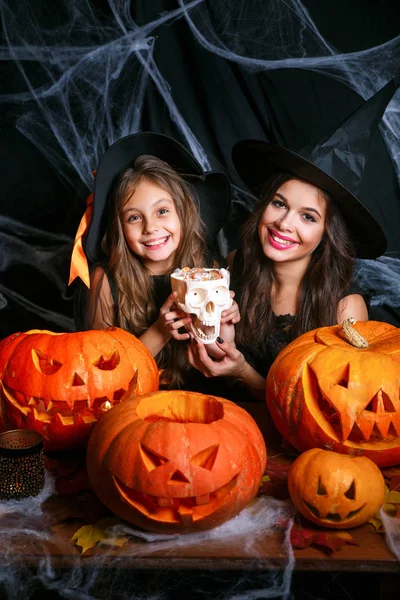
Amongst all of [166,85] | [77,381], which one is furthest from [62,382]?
[166,85]

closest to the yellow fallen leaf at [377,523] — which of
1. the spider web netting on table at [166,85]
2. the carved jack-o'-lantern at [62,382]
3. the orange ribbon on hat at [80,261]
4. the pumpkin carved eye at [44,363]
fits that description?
the carved jack-o'-lantern at [62,382]

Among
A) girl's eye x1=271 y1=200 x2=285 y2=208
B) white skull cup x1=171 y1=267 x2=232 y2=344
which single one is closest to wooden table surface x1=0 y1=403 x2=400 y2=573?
white skull cup x1=171 y1=267 x2=232 y2=344

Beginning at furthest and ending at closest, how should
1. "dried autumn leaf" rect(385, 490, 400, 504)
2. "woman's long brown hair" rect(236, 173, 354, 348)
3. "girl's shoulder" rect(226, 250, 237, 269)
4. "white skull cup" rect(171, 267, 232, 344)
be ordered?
"girl's shoulder" rect(226, 250, 237, 269) < "woman's long brown hair" rect(236, 173, 354, 348) < "white skull cup" rect(171, 267, 232, 344) < "dried autumn leaf" rect(385, 490, 400, 504)

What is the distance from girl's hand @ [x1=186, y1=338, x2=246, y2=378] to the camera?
2363 millimetres

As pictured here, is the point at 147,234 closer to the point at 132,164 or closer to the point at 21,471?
the point at 132,164

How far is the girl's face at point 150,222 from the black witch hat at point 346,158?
41 cm

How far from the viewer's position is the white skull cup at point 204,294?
2.05 m

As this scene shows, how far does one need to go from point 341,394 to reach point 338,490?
0.29m

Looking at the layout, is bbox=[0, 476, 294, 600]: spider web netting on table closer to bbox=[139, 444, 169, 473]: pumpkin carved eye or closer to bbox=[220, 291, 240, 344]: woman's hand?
bbox=[139, 444, 169, 473]: pumpkin carved eye

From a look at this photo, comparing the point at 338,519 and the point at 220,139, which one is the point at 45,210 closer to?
the point at 220,139

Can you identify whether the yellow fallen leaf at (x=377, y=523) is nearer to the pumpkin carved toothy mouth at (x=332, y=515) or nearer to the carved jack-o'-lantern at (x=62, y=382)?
the pumpkin carved toothy mouth at (x=332, y=515)

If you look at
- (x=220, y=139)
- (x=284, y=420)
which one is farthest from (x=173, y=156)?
(x=284, y=420)

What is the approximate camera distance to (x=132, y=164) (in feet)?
9.05

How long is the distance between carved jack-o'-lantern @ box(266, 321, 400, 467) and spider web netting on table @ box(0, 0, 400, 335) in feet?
5.24
